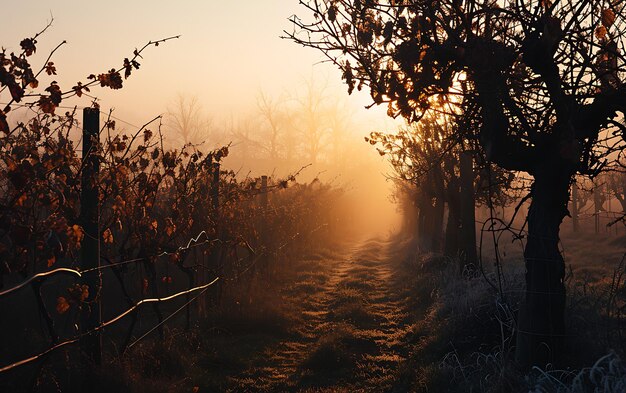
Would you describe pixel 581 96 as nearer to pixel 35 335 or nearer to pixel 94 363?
pixel 94 363

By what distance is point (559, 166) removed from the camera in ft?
18.7

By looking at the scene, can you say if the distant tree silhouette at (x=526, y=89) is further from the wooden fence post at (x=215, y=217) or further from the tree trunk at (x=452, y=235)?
the tree trunk at (x=452, y=235)

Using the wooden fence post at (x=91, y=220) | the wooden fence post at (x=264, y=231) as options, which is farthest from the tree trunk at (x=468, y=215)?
the wooden fence post at (x=91, y=220)

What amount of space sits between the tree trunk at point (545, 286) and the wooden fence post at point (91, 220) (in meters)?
4.44

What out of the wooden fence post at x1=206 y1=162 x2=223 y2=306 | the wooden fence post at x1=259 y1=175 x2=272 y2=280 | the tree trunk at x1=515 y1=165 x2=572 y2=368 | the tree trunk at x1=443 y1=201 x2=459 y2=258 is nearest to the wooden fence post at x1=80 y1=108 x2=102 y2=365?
the wooden fence post at x1=206 y1=162 x2=223 y2=306

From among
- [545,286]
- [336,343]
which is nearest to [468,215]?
[336,343]

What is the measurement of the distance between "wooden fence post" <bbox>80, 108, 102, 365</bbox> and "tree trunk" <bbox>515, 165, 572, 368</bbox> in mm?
4436

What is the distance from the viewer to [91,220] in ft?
21.5

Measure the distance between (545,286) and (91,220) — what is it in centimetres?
479

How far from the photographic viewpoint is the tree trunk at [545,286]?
5.93m

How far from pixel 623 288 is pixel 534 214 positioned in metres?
8.96

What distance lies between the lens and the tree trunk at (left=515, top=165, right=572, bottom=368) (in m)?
5.93

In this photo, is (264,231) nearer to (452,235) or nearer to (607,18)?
(452,235)

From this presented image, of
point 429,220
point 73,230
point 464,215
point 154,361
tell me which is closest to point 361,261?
point 429,220
